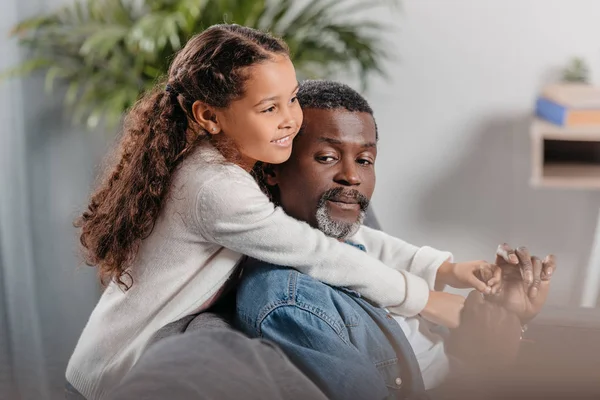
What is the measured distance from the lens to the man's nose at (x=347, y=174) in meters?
0.74

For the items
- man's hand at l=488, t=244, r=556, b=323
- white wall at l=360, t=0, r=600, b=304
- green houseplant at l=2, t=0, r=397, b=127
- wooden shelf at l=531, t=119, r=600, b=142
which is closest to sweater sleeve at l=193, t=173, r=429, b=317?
man's hand at l=488, t=244, r=556, b=323

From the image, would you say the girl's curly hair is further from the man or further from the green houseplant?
the green houseplant

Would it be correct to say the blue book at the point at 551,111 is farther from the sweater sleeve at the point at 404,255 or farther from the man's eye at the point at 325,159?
the man's eye at the point at 325,159

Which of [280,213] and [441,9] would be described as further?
[441,9]

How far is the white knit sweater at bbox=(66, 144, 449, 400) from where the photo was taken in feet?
2.36

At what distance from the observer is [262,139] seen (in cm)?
73

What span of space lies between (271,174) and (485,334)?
0.26 metres

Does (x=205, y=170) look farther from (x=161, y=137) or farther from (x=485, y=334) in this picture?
(x=485, y=334)

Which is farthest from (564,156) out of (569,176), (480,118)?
(480,118)

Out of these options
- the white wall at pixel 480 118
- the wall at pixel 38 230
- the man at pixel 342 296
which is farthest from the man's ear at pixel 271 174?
the white wall at pixel 480 118

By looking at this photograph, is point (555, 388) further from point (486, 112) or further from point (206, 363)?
point (486, 112)

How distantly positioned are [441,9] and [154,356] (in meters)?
1.50

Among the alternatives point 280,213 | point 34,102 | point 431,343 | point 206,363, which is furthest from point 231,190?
point 34,102

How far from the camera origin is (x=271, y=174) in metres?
0.79
